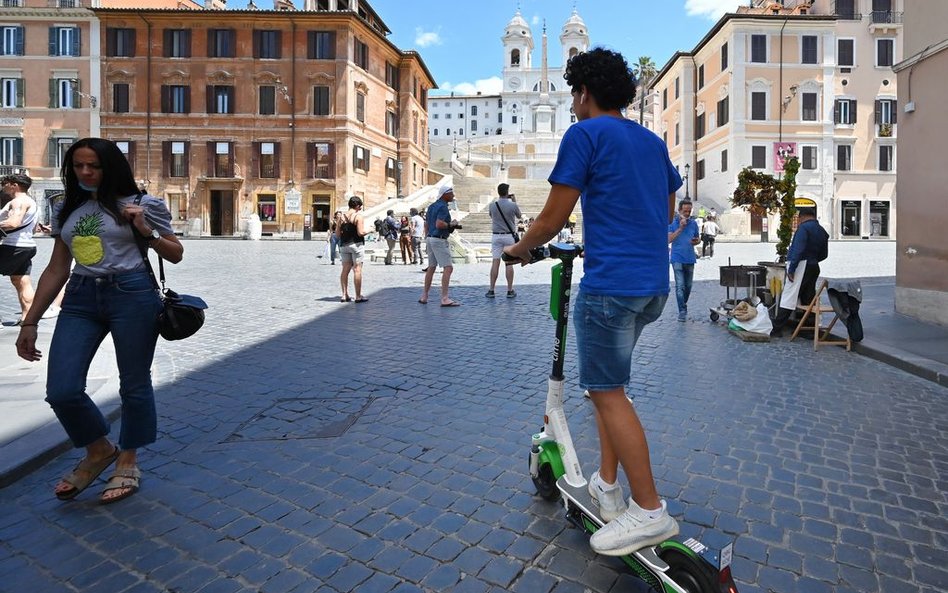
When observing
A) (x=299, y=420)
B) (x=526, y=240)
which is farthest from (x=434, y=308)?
(x=526, y=240)

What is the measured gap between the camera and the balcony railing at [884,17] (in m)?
42.7

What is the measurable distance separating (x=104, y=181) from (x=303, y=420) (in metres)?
2.08

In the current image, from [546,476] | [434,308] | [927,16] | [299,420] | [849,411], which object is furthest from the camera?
[434,308]

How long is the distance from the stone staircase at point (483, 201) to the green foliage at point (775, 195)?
23614 mm

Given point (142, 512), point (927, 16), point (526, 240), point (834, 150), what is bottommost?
point (142, 512)

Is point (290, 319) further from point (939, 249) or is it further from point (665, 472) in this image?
point (939, 249)

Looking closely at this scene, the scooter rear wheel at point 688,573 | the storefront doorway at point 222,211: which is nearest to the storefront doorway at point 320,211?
the storefront doorway at point 222,211

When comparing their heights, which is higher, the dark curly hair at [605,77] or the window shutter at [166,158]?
the window shutter at [166,158]

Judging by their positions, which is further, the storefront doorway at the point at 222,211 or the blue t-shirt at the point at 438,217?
the storefront doorway at the point at 222,211

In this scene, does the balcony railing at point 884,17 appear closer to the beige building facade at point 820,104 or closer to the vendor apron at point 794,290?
the beige building facade at point 820,104

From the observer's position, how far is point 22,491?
11.7 ft

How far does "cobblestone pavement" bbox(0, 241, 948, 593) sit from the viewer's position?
8.93 feet

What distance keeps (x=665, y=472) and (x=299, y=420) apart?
249 centimetres

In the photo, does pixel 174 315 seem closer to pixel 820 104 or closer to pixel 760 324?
pixel 760 324
